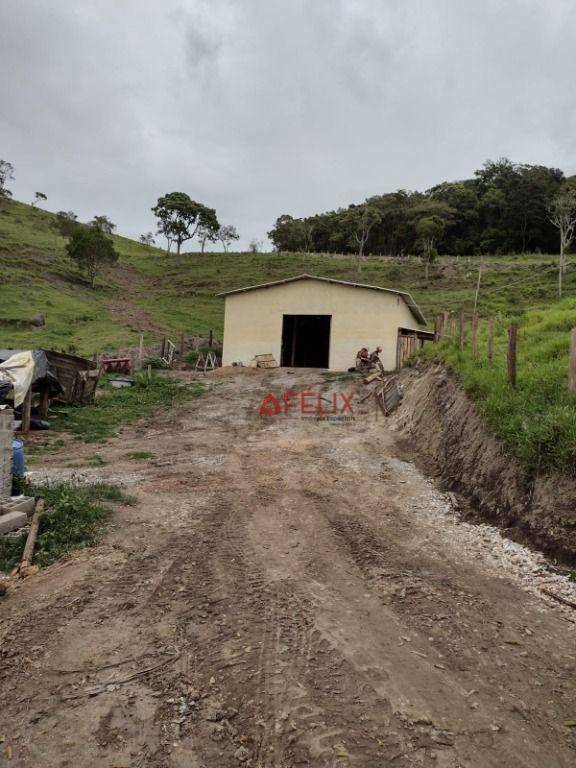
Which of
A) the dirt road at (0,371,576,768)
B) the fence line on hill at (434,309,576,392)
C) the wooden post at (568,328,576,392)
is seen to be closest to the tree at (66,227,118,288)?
the fence line on hill at (434,309,576,392)

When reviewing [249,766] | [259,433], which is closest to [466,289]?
[259,433]

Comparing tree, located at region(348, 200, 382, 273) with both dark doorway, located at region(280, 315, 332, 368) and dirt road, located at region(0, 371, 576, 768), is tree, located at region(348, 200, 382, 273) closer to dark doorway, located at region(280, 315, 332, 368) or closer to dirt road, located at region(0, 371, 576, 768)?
dark doorway, located at region(280, 315, 332, 368)

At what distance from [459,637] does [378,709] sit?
1.24 meters

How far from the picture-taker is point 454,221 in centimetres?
6347

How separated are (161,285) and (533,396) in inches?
1811

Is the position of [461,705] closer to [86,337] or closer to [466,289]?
[86,337]

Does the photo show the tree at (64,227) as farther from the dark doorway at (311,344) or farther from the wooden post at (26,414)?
the wooden post at (26,414)

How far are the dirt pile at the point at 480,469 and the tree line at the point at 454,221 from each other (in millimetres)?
46312

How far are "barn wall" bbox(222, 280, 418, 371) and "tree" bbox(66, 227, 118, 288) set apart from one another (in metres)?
25.3

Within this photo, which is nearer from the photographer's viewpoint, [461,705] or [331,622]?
[461,705]

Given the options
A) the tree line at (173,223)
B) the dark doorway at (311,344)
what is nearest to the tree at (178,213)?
the tree line at (173,223)

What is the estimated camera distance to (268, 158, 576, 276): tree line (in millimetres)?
59156

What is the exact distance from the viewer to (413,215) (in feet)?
207

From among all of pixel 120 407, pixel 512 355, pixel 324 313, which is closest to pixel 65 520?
pixel 512 355
